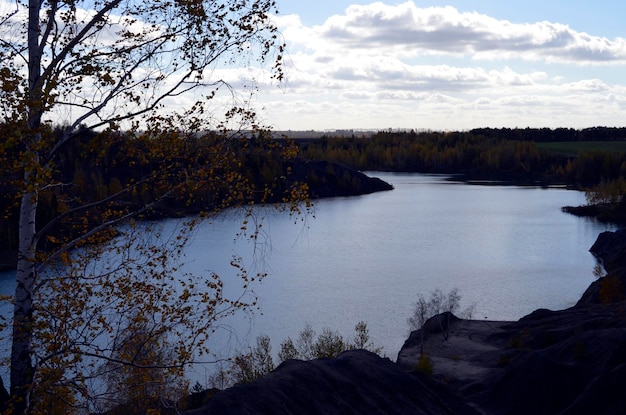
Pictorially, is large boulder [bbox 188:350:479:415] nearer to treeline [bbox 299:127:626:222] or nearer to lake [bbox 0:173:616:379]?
lake [bbox 0:173:616:379]

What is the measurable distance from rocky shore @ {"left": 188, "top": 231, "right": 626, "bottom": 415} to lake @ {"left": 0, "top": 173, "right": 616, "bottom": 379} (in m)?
2.79

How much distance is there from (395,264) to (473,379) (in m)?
21.7

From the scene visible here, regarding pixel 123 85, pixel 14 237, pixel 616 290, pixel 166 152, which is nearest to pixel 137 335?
pixel 166 152

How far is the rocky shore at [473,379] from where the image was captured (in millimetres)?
16625

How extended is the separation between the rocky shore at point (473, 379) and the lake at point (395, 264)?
279 centimetres

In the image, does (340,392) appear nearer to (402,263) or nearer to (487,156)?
(402,263)

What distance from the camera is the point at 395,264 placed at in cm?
4569

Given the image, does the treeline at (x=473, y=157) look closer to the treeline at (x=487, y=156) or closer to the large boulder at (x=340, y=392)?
the treeline at (x=487, y=156)

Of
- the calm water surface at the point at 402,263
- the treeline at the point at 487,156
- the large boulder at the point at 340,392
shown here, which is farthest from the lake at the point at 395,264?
the treeline at the point at 487,156

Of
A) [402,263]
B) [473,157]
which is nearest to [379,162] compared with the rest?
Result: [473,157]

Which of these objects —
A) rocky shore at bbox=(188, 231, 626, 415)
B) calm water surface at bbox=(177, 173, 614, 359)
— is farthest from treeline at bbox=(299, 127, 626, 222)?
rocky shore at bbox=(188, 231, 626, 415)

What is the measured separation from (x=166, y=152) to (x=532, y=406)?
1657 centimetres

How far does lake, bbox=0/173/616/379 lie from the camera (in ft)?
107

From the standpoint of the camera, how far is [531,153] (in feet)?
455
